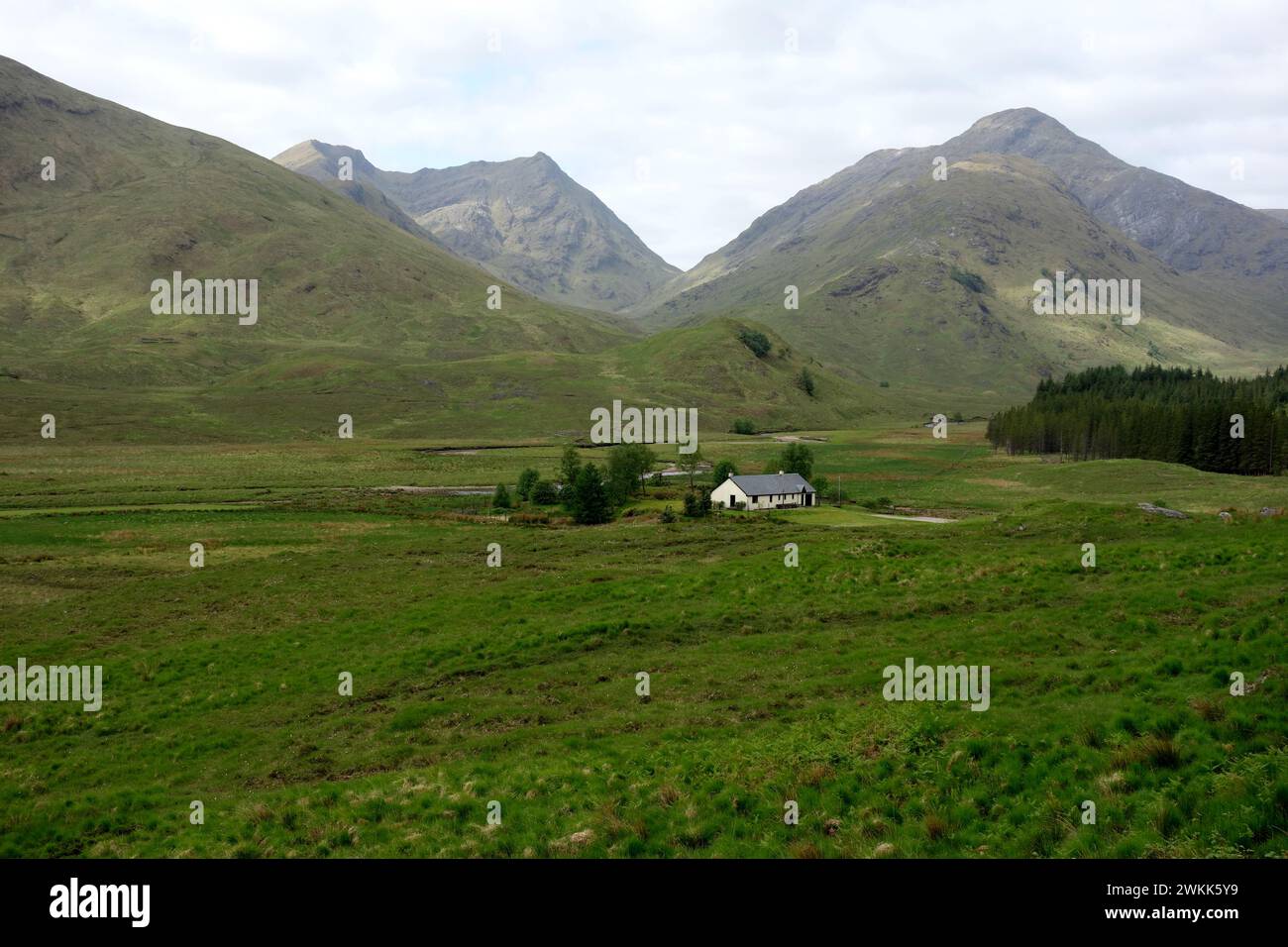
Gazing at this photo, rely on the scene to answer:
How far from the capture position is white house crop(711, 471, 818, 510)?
291 feet

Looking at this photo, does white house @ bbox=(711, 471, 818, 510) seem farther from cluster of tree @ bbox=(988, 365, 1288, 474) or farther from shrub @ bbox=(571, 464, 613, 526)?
cluster of tree @ bbox=(988, 365, 1288, 474)

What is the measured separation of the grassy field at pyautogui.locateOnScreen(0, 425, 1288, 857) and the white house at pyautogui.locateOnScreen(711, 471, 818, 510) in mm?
26161

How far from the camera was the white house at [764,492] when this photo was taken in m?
88.6

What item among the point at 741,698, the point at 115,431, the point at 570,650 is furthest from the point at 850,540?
the point at 115,431

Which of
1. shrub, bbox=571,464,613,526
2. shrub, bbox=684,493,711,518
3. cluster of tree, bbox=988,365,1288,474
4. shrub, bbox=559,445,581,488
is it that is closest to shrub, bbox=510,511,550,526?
shrub, bbox=571,464,613,526

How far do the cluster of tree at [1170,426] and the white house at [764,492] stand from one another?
64380 mm

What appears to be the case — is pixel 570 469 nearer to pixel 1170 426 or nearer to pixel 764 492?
pixel 764 492

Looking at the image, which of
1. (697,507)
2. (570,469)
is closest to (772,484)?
(697,507)

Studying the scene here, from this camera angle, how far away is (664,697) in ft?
85.5

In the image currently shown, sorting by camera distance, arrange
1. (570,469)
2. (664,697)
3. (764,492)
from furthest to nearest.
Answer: (570,469) < (764,492) < (664,697)

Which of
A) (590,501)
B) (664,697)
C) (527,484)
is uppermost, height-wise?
(527,484)

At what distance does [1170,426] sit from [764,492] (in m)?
81.7
